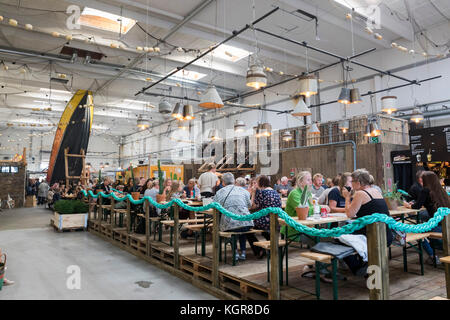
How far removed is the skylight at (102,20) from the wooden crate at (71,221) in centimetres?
557

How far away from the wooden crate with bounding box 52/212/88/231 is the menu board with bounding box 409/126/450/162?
10035 mm

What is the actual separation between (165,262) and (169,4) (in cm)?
686

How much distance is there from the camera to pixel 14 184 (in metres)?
16.2

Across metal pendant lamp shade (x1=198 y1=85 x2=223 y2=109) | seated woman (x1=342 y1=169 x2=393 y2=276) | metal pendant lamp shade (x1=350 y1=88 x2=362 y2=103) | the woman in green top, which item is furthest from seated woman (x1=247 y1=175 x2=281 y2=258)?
metal pendant lamp shade (x1=350 y1=88 x2=362 y2=103)

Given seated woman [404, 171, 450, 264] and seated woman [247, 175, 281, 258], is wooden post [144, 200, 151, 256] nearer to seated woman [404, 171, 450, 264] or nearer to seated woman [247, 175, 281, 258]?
seated woman [247, 175, 281, 258]

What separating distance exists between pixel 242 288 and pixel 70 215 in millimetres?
6772

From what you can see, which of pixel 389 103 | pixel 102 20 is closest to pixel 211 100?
pixel 389 103

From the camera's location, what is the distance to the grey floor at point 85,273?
379 centimetres

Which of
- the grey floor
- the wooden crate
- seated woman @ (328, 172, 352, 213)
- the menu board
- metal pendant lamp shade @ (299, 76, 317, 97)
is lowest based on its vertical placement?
the grey floor

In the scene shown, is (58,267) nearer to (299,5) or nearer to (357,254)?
(357,254)

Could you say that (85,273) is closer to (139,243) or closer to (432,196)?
(139,243)

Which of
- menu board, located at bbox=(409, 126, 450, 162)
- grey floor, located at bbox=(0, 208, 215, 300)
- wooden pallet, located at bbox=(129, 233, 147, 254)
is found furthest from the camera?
menu board, located at bbox=(409, 126, 450, 162)

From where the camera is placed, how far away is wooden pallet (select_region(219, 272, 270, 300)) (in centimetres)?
322

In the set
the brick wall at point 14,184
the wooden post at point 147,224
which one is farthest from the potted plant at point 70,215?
the brick wall at point 14,184
